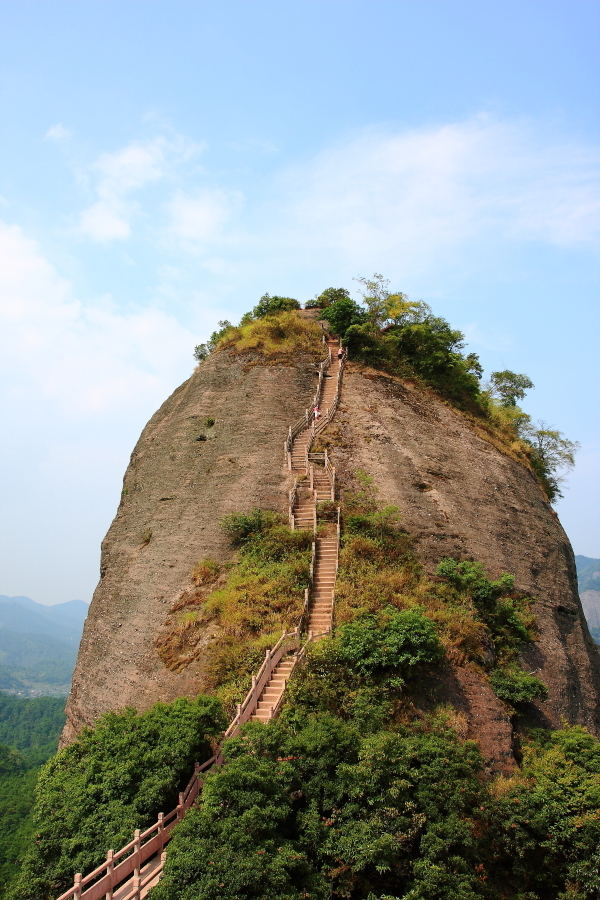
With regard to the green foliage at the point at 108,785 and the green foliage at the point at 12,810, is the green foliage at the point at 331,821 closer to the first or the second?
the green foliage at the point at 108,785

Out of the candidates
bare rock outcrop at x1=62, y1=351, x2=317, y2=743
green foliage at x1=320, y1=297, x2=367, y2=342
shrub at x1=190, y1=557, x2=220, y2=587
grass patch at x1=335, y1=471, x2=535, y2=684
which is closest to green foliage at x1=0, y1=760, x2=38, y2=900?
bare rock outcrop at x1=62, y1=351, x2=317, y2=743

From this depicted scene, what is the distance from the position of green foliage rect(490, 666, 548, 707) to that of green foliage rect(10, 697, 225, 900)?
7898 millimetres

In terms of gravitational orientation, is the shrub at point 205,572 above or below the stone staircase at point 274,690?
above

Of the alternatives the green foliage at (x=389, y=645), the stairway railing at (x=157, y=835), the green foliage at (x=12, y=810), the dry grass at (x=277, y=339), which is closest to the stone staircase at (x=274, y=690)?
the stairway railing at (x=157, y=835)

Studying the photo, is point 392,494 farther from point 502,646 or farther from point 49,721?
point 49,721

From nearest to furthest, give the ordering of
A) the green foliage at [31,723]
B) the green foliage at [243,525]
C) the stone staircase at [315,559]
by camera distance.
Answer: the stone staircase at [315,559]
the green foliage at [243,525]
the green foliage at [31,723]

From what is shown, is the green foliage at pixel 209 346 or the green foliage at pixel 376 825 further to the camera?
the green foliage at pixel 209 346

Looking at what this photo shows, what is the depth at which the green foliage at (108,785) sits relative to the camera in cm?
1234

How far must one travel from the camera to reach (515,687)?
17.8m

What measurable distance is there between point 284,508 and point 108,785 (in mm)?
12055

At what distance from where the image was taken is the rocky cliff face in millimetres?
20156

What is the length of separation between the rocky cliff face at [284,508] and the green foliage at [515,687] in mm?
439

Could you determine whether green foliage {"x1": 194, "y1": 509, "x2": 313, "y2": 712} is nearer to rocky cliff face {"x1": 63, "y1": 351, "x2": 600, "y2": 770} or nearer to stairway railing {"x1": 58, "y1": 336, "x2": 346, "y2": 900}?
stairway railing {"x1": 58, "y1": 336, "x2": 346, "y2": 900}

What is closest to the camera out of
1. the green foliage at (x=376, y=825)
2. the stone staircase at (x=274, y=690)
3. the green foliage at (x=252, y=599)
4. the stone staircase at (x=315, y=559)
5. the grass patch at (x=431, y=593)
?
the green foliage at (x=376, y=825)
